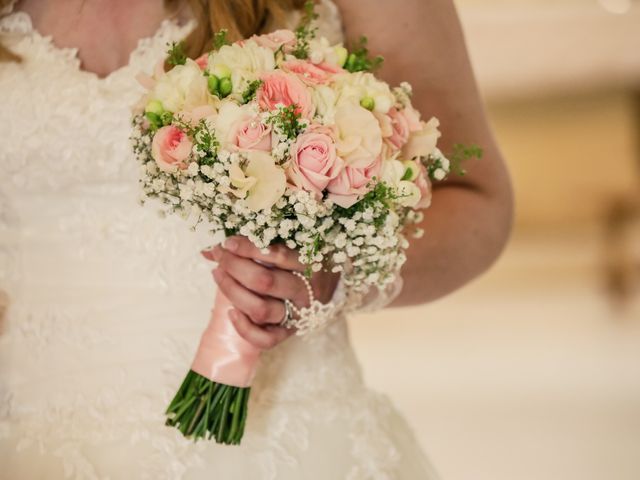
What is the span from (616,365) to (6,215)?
19.3ft

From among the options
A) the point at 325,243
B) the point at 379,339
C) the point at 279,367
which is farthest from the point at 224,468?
the point at 379,339

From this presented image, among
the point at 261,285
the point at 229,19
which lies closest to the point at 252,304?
the point at 261,285

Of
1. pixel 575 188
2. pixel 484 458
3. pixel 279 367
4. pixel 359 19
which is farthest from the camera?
pixel 575 188

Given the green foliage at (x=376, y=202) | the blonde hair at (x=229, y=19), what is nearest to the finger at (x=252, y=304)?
the green foliage at (x=376, y=202)

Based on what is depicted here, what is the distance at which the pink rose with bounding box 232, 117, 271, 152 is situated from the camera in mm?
1318

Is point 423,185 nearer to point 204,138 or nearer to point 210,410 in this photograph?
point 204,138

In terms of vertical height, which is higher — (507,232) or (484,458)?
(507,232)

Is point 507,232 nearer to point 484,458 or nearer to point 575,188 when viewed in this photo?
point 484,458

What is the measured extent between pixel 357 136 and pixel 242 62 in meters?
0.21

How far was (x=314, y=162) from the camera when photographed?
131 centimetres

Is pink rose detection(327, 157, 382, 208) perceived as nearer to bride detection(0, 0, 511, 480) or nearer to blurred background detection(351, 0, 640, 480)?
bride detection(0, 0, 511, 480)

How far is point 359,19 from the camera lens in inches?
75.9

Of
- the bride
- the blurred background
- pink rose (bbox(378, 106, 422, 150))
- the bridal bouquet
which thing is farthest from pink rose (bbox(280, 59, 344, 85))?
the blurred background

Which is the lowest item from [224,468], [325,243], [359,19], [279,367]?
[224,468]
